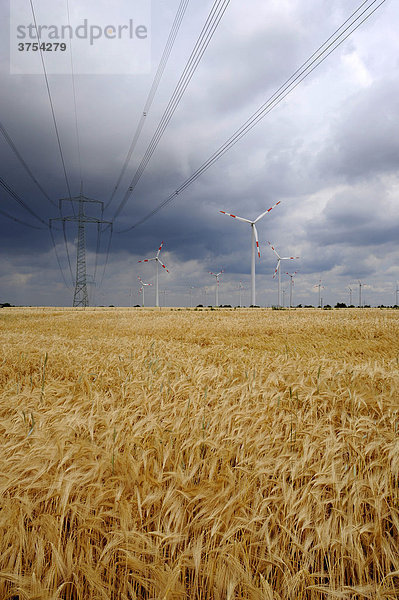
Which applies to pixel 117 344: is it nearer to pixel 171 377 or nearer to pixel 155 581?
pixel 171 377

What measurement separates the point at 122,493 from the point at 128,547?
0.57 meters

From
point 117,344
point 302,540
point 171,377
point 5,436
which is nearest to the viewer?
point 302,540

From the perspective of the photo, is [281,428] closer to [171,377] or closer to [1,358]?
[171,377]

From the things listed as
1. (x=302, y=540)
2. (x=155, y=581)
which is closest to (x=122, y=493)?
(x=155, y=581)

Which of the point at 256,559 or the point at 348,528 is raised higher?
the point at 348,528

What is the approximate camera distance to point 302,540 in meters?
2.17

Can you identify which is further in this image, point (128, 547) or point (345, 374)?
point (345, 374)

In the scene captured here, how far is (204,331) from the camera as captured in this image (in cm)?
1495

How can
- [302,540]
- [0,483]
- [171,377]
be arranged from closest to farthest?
[302,540] < [0,483] < [171,377]

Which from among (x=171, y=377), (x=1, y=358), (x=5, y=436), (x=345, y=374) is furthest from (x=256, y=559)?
(x=1, y=358)

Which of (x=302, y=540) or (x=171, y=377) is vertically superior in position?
(x=171, y=377)

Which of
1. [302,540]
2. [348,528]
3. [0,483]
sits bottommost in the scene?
[302,540]

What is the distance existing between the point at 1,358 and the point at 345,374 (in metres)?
7.73

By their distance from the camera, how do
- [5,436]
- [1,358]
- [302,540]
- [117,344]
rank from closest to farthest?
[302,540] → [5,436] → [1,358] → [117,344]
